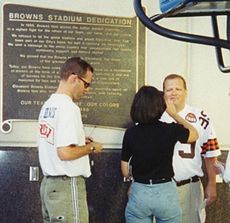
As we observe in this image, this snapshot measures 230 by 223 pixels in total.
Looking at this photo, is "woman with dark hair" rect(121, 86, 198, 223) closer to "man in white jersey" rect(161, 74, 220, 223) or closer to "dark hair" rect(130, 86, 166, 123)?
"dark hair" rect(130, 86, 166, 123)

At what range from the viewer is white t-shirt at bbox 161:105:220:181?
128 inches

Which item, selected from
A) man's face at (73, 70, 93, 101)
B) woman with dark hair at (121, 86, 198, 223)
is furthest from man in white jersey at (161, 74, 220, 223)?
man's face at (73, 70, 93, 101)

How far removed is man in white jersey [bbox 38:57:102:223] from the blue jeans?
0.34 metres

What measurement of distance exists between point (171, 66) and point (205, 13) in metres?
Answer: 2.80

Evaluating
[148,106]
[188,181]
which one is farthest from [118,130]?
[148,106]

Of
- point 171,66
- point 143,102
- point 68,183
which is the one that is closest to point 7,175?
point 68,183

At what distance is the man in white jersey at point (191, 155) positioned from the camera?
10.7 feet

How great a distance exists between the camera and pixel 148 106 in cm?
292

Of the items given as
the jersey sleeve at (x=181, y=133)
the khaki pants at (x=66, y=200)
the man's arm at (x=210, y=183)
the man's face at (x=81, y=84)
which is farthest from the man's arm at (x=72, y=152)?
the man's arm at (x=210, y=183)

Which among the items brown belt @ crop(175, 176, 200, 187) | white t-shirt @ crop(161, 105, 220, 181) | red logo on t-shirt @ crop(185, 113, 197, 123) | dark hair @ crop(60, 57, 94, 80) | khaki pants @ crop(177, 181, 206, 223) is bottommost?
khaki pants @ crop(177, 181, 206, 223)

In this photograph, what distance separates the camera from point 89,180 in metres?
3.57

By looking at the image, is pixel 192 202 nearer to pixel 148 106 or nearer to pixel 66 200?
pixel 148 106

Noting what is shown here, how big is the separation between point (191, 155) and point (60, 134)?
1.03 m

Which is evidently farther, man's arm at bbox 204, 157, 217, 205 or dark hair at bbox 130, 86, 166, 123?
man's arm at bbox 204, 157, 217, 205
